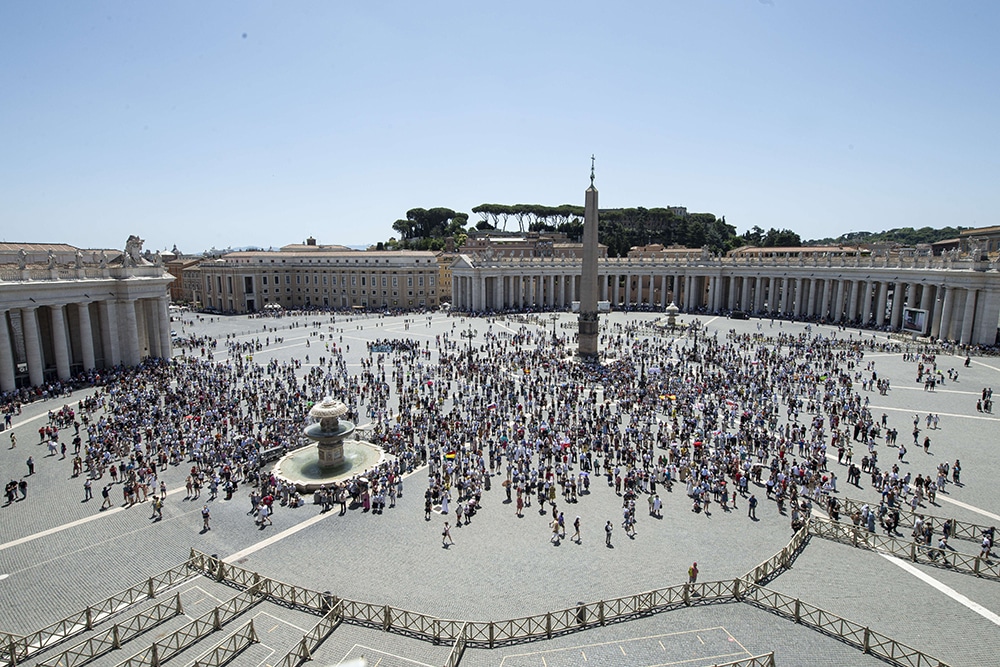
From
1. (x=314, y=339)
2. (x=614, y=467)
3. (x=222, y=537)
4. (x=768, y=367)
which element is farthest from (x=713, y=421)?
(x=314, y=339)

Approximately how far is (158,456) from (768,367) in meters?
30.0

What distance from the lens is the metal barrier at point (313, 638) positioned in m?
9.05

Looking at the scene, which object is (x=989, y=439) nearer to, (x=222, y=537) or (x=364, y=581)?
(x=364, y=581)

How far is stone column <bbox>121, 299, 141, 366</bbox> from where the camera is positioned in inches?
1321

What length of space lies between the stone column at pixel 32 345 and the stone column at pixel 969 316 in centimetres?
5476

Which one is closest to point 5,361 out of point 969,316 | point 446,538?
point 446,538

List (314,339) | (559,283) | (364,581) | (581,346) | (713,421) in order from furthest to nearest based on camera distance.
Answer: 1. (559,283)
2. (314,339)
3. (581,346)
4. (713,421)
5. (364,581)

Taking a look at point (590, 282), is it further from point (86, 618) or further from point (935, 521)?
point (86, 618)

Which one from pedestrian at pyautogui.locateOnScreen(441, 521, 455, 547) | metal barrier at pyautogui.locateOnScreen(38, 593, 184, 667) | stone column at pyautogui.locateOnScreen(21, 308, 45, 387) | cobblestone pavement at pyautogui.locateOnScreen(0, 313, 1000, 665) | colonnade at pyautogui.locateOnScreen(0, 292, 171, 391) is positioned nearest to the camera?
metal barrier at pyautogui.locateOnScreen(38, 593, 184, 667)

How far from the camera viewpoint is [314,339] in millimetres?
A: 45906

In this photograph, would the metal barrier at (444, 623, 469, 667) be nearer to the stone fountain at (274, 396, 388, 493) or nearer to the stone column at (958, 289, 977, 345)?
the stone fountain at (274, 396, 388, 493)

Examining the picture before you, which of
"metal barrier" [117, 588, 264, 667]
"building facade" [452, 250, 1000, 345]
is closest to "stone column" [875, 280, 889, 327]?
"building facade" [452, 250, 1000, 345]

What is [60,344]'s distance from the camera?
98.3 ft

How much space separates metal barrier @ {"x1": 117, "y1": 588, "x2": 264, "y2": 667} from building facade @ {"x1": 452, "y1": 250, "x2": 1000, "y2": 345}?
45642mm
